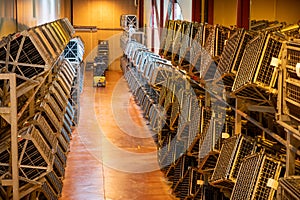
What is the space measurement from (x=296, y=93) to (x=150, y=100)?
815 centimetres

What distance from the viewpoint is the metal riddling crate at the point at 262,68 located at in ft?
11.7

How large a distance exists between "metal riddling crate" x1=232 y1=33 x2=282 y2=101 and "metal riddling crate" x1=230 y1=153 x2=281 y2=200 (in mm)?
455

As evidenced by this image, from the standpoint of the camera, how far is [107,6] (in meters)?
23.6

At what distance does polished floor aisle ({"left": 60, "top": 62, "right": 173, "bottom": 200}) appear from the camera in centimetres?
702

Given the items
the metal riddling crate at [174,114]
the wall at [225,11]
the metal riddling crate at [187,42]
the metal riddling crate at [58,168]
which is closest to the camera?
the metal riddling crate at [187,42]

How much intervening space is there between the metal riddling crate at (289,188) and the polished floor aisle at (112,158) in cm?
371

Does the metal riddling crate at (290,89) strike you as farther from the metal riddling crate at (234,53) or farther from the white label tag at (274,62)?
the metal riddling crate at (234,53)

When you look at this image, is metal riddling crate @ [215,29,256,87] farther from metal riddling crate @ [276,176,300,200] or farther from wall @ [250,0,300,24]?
wall @ [250,0,300,24]

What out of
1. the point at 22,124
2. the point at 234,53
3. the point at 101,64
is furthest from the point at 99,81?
the point at 234,53

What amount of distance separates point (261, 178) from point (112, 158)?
16.9 ft

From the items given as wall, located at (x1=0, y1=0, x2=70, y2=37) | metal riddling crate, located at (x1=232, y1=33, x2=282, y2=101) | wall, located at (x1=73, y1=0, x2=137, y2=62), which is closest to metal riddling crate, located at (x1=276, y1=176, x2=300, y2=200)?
metal riddling crate, located at (x1=232, y1=33, x2=282, y2=101)

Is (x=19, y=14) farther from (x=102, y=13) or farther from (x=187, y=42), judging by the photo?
(x=102, y=13)

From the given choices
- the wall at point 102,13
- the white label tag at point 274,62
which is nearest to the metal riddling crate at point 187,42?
the white label tag at point 274,62

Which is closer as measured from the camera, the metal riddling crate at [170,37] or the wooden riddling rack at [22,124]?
the wooden riddling rack at [22,124]
